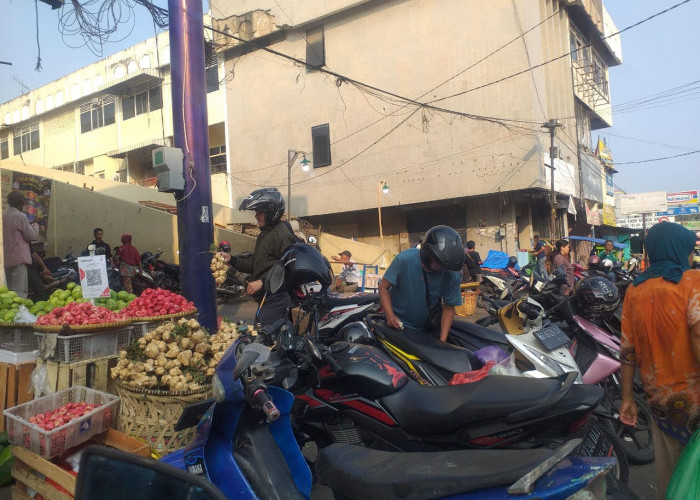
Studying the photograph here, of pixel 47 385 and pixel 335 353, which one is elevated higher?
pixel 335 353

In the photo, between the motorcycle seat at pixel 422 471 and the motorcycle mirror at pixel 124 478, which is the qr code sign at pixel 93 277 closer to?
the motorcycle seat at pixel 422 471

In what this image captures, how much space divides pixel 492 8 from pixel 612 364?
16.8 m

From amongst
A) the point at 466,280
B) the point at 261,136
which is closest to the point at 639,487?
the point at 466,280

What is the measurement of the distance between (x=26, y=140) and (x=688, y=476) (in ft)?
119

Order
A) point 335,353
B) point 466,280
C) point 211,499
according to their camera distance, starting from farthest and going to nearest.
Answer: point 466,280, point 335,353, point 211,499

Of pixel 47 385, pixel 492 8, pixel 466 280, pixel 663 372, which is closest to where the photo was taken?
pixel 663 372

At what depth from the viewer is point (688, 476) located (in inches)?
69.9

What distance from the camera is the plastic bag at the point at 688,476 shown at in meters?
1.74

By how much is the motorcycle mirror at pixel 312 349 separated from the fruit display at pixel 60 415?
1.77 m

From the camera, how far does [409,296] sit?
396 centimetres

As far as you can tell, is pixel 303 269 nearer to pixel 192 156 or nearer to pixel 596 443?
pixel 596 443

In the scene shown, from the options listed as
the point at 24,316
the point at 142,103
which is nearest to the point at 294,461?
the point at 24,316

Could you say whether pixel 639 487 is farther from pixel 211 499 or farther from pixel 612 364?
pixel 211 499

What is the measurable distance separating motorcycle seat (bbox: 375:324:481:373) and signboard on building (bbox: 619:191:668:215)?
3680 centimetres
